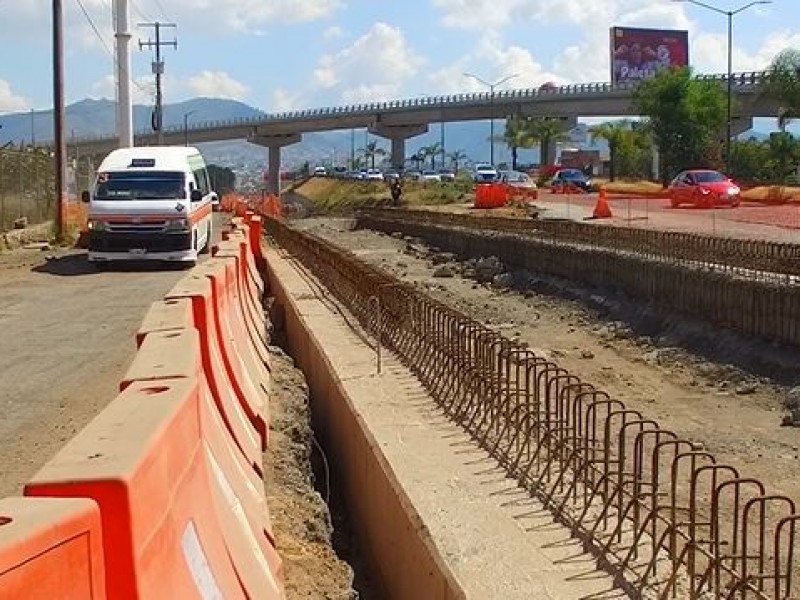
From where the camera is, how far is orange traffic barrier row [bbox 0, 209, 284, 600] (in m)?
2.72

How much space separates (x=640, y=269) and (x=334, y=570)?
1625 cm

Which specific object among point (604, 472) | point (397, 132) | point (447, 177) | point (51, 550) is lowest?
point (604, 472)

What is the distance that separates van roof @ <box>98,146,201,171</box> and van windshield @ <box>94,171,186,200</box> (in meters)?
0.15

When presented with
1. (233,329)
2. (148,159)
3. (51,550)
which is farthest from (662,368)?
(51,550)

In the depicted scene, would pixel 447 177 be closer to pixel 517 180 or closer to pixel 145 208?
pixel 517 180

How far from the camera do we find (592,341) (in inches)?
788

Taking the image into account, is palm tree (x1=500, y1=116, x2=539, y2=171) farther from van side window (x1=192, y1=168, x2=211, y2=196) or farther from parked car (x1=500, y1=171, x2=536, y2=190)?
van side window (x1=192, y1=168, x2=211, y2=196)

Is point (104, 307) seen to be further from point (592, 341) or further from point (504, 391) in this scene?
point (504, 391)

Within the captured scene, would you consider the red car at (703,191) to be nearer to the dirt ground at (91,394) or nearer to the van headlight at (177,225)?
the van headlight at (177,225)

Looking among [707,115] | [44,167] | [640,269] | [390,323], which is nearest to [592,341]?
[640,269]

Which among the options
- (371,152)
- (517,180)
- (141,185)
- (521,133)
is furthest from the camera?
(371,152)

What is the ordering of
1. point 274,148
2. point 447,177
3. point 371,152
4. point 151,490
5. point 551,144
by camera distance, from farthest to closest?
point 371,152, point 274,148, point 551,144, point 447,177, point 151,490

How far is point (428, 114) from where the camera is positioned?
368 feet

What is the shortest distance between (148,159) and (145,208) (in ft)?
5.92
